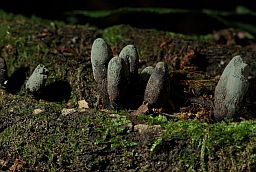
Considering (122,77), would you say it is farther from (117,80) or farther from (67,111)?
(67,111)

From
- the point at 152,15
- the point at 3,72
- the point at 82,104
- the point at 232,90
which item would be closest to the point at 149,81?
the point at 232,90

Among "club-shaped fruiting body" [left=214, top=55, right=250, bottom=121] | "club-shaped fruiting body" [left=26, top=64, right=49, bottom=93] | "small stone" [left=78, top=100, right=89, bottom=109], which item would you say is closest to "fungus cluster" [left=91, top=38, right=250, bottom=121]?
"club-shaped fruiting body" [left=214, top=55, right=250, bottom=121]

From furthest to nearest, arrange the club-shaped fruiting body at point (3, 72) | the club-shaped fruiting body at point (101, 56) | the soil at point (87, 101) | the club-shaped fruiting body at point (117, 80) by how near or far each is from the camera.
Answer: the club-shaped fruiting body at point (3, 72) < the club-shaped fruiting body at point (101, 56) < the club-shaped fruiting body at point (117, 80) < the soil at point (87, 101)

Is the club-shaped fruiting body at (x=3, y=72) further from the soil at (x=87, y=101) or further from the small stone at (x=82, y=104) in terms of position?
the small stone at (x=82, y=104)

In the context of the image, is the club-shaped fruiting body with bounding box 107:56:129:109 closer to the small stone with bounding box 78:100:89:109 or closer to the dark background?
the small stone with bounding box 78:100:89:109

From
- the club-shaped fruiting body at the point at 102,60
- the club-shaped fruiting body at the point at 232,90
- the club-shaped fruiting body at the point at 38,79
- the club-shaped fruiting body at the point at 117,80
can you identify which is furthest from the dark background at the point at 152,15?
the club-shaped fruiting body at the point at 232,90

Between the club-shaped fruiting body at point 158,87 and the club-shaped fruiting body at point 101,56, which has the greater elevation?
the club-shaped fruiting body at point 101,56
